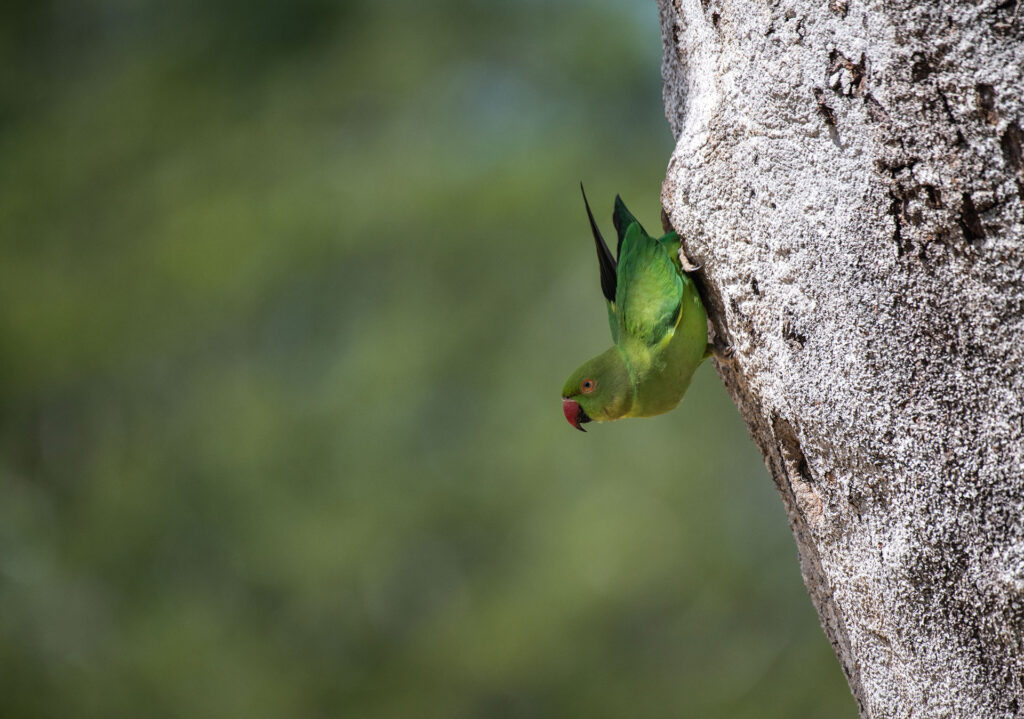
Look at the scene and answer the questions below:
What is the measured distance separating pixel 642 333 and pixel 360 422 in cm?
486

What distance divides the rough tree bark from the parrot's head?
731 mm

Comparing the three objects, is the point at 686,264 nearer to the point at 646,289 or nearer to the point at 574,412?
the point at 646,289

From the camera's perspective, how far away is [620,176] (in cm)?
722

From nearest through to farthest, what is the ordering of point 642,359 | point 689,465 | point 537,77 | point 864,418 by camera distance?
1. point 864,418
2. point 642,359
3. point 689,465
4. point 537,77

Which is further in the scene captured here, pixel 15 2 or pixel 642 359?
pixel 15 2

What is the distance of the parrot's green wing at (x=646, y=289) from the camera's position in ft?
6.93

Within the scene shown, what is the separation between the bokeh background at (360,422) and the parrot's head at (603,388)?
12.2ft

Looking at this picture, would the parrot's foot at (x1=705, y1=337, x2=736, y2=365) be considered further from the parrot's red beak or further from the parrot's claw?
the parrot's red beak

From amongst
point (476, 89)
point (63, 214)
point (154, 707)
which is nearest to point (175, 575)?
point (154, 707)

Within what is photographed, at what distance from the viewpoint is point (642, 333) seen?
227cm

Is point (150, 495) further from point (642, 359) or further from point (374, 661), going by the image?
point (642, 359)

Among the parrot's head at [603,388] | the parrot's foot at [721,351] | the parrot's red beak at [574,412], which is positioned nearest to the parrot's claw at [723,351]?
the parrot's foot at [721,351]

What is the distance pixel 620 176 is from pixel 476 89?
153 cm

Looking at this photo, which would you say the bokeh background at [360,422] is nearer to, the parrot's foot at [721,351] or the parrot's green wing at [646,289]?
the parrot's green wing at [646,289]
